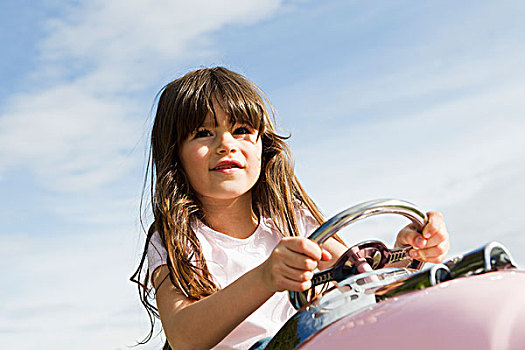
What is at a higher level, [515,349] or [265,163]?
[265,163]

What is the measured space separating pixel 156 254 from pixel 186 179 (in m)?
0.37

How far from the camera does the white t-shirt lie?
2.48 meters

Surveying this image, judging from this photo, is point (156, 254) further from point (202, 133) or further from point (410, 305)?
point (410, 305)

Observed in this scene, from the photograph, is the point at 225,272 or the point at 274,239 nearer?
the point at 225,272

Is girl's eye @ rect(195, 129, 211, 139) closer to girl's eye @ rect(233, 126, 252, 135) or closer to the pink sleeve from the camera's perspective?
girl's eye @ rect(233, 126, 252, 135)

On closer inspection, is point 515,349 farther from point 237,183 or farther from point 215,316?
point 237,183

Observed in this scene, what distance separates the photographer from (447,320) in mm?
1290

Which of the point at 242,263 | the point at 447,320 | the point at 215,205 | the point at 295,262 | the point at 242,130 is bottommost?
the point at 447,320

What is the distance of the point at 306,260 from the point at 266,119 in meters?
1.32

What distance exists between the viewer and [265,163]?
303 cm

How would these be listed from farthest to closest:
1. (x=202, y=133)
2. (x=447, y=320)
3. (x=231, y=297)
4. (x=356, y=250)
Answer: (x=202, y=133) → (x=231, y=297) → (x=356, y=250) → (x=447, y=320)

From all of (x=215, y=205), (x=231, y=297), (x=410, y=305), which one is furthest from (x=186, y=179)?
(x=410, y=305)

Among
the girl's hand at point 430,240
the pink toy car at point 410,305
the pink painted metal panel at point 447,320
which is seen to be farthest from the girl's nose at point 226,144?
the pink painted metal panel at point 447,320

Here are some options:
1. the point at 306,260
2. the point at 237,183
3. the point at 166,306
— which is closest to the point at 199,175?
the point at 237,183
